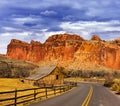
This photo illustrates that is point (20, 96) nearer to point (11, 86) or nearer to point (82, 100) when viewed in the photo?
point (82, 100)

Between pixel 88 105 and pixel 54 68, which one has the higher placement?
pixel 54 68

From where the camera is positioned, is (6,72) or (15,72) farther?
(15,72)

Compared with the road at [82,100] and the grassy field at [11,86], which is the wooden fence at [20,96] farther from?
the grassy field at [11,86]

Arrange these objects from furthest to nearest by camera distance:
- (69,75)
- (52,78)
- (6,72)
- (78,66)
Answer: (78,66) < (69,75) < (6,72) < (52,78)

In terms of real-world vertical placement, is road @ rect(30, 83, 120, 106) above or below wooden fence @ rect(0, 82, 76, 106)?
below

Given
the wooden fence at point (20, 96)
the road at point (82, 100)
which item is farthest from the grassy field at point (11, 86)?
the road at point (82, 100)

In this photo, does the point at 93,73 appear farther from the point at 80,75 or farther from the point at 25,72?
the point at 25,72

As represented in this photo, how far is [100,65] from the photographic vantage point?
19888cm

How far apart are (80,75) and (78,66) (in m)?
43.8

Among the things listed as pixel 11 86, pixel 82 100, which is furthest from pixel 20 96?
pixel 11 86

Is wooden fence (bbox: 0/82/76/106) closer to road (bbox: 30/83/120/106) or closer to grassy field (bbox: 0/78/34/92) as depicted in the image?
road (bbox: 30/83/120/106)

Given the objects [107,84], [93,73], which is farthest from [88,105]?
[93,73]

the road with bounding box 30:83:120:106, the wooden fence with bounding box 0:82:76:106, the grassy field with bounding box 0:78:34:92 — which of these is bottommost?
the road with bounding box 30:83:120:106

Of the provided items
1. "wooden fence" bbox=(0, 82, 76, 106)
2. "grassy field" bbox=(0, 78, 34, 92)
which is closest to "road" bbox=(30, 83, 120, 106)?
"wooden fence" bbox=(0, 82, 76, 106)
